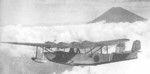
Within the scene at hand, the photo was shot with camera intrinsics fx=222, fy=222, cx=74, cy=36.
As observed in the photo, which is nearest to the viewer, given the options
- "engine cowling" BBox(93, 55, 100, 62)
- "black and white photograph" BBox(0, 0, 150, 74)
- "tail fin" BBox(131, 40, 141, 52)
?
"engine cowling" BBox(93, 55, 100, 62)

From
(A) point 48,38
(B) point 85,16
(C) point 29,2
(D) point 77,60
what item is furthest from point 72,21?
(D) point 77,60

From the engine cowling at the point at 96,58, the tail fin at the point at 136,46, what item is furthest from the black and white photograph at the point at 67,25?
the engine cowling at the point at 96,58

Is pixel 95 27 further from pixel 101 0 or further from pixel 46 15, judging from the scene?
pixel 46 15

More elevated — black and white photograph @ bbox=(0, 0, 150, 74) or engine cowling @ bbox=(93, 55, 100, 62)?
black and white photograph @ bbox=(0, 0, 150, 74)

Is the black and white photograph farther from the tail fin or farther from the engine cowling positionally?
the engine cowling

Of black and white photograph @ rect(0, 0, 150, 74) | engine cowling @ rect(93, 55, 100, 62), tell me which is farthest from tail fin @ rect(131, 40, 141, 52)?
engine cowling @ rect(93, 55, 100, 62)

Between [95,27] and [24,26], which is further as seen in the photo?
[95,27]

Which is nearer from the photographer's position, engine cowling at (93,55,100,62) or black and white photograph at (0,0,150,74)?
engine cowling at (93,55,100,62)

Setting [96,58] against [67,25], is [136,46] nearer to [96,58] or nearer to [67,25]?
[96,58]

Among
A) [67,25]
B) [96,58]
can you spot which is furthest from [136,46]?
[67,25]

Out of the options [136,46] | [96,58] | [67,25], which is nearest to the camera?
[96,58]

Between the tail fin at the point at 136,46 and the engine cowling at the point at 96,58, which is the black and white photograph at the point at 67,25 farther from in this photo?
the engine cowling at the point at 96,58
